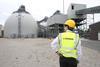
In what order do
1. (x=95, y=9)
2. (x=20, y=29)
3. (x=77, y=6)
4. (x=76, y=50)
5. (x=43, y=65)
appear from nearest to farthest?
(x=76, y=50) → (x=43, y=65) → (x=95, y=9) → (x=77, y=6) → (x=20, y=29)

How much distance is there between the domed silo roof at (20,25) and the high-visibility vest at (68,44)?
10459 cm

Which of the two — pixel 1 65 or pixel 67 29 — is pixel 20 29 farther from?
pixel 67 29

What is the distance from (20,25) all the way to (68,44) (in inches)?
4202

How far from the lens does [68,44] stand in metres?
6.35

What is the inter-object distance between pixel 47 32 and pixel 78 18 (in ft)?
106

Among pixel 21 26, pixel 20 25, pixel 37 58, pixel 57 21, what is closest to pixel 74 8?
pixel 57 21

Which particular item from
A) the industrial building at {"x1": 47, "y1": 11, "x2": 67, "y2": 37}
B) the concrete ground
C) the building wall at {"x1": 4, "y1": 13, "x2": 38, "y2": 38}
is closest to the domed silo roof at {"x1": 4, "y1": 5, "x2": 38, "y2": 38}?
the building wall at {"x1": 4, "y1": 13, "x2": 38, "y2": 38}

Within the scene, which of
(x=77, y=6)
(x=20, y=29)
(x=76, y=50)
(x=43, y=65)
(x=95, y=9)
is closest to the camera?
(x=76, y=50)

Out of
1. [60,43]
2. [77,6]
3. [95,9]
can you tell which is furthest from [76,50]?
[77,6]

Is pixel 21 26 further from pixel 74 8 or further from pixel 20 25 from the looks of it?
pixel 74 8

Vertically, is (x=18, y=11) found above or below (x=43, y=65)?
above

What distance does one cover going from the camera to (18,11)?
115438 mm

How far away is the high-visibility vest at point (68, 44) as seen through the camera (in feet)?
20.7

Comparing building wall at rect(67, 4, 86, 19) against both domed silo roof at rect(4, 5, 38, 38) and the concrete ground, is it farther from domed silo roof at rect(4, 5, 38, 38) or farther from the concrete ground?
the concrete ground
